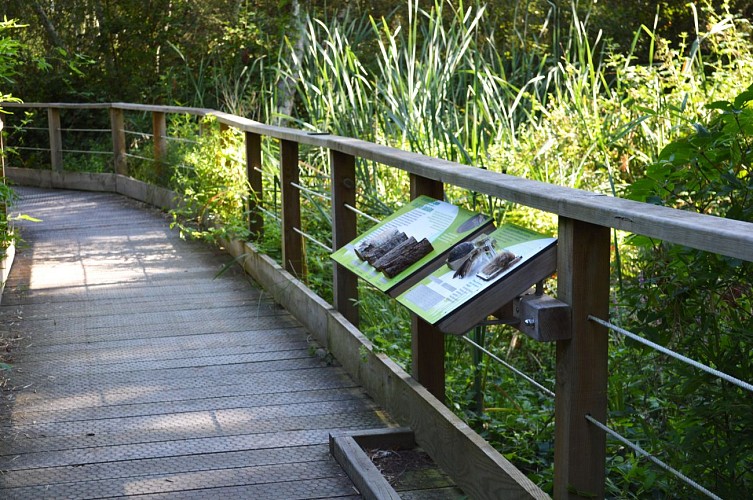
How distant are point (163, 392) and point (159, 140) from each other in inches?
252

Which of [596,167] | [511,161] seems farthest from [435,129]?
[596,167]

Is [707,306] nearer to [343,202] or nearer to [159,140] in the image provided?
[343,202]

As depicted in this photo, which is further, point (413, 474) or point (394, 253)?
point (413, 474)

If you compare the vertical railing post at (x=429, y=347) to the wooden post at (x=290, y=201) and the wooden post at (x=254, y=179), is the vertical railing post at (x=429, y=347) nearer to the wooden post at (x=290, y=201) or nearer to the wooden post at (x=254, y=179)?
the wooden post at (x=290, y=201)

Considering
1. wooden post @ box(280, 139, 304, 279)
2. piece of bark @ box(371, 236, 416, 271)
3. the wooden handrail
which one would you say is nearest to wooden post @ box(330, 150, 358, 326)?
the wooden handrail

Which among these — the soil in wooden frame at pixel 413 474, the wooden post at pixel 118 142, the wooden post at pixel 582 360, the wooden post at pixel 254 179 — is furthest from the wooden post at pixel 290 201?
the wooden post at pixel 118 142

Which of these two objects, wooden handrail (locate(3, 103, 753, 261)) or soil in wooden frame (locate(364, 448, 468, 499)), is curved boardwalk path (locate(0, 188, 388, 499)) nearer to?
soil in wooden frame (locate(364, 448, 468, 499))

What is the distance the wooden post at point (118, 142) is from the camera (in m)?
11.7

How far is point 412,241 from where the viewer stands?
A: 3100mm

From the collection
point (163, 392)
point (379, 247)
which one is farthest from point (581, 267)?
point (163, 392)

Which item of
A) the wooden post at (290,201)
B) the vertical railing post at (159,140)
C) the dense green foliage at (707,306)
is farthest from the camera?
the vertical railing post at (159,140)

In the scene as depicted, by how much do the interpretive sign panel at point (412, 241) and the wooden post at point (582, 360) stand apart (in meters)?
0.51

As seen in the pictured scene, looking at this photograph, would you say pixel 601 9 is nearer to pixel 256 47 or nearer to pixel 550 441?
pixel 256 47

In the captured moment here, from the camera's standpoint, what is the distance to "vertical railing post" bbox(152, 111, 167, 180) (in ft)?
33.4
